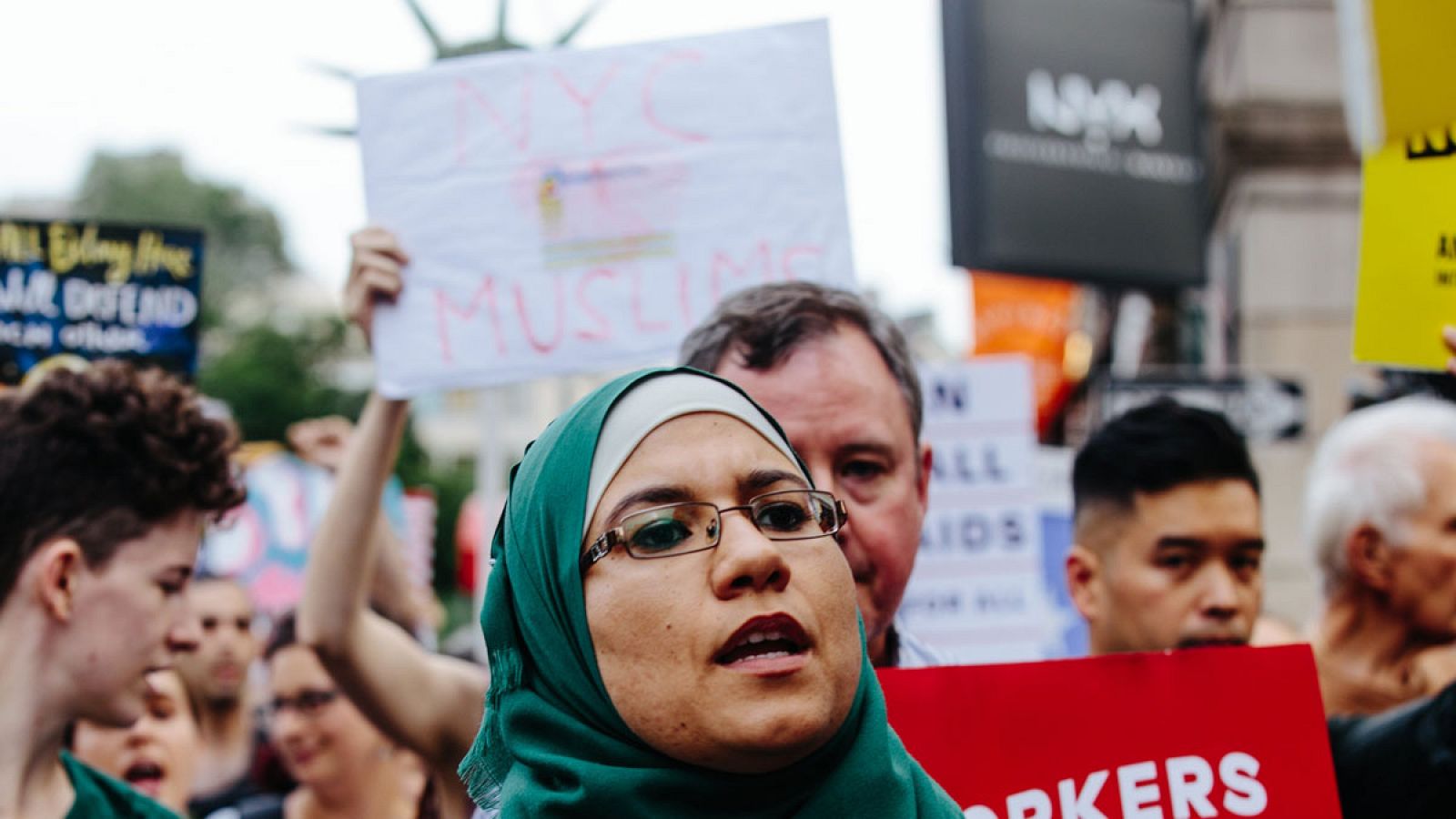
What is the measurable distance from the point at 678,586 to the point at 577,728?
0.66 ft

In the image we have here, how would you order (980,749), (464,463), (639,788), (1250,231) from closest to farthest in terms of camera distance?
1. (639,788)
2. (980,749)
3. (1250,231)
4. (464,463)

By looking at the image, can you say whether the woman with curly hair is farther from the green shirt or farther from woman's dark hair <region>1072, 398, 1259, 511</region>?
woman's dark hair <region>1072, 398, 1259, 511</region>

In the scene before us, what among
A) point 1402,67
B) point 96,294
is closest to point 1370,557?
point 1402,67

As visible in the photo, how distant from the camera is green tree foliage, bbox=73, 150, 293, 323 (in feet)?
203

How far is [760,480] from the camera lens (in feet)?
5.85

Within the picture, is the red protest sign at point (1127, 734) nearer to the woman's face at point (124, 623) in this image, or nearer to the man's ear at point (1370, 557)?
the man's ear at point (1370, 557)

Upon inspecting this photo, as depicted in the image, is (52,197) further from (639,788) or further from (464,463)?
(639,788)

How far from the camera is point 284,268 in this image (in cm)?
6875

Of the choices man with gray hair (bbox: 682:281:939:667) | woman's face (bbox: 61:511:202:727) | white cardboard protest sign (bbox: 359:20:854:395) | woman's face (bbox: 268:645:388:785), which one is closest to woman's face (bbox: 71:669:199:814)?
woman's face (bbox: 268:645:388:785)

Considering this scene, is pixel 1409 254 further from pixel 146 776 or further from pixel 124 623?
pixel 146 776

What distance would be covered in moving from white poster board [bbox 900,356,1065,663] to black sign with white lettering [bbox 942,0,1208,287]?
0.56 meters

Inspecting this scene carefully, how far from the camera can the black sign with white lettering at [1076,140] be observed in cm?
594

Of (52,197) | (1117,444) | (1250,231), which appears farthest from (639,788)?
(52,197)

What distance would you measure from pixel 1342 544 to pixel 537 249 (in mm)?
1971
